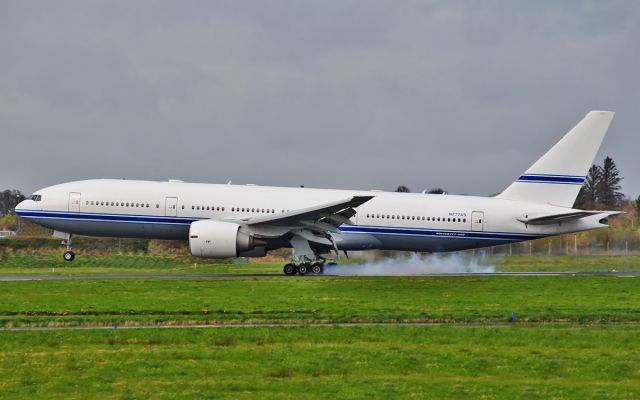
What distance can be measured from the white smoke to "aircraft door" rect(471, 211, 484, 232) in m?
3.72

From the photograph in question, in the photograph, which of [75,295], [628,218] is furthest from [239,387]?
[628,218]

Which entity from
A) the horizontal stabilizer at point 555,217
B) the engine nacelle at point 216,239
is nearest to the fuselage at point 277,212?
the horizontal stabilizer at point 555,217

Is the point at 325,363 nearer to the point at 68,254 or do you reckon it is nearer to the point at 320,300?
the point at 320,300

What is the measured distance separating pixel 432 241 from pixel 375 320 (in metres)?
19.5

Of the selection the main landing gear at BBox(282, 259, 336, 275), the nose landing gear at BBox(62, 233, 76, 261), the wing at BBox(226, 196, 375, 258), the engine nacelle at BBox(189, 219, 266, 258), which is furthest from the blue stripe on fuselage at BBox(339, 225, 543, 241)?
the nose landing gear at BBox(62, 233, 76, 261)

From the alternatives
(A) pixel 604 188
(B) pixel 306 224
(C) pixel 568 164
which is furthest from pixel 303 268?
(A) pixel 604 188

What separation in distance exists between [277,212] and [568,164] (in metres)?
14.5

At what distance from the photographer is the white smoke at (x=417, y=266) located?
44.8 m

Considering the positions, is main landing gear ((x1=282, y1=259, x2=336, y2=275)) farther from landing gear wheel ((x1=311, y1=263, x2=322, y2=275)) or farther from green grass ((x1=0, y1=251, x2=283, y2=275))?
green grass ((x1=0, y1=251, x2=283, y2=275))

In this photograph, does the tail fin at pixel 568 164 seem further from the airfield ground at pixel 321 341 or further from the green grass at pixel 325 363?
the green grass at pixel 325 363

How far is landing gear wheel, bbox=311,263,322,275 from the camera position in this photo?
41906 mm

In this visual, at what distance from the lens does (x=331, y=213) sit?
1593 inches

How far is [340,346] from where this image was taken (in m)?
19.2

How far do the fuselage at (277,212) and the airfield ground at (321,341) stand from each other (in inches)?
277
